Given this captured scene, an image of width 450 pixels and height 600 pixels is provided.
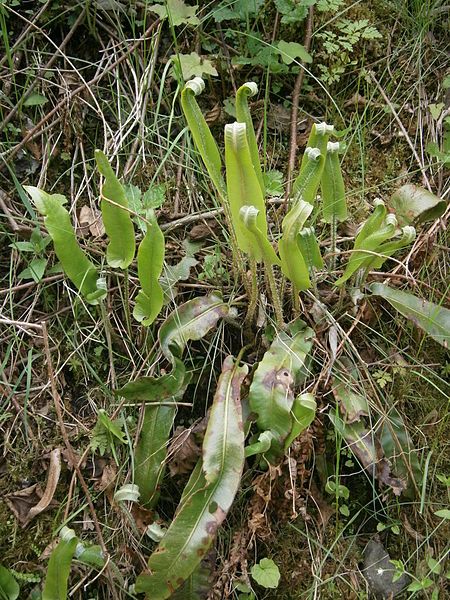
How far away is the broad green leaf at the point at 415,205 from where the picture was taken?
5.57ft

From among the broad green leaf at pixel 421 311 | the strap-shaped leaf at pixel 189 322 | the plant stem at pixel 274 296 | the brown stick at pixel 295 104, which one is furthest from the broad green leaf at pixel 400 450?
the brown stick at pixel 295 104

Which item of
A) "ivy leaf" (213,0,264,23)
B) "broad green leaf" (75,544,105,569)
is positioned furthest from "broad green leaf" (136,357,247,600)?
"ivy leaf" (213,0,264,23)

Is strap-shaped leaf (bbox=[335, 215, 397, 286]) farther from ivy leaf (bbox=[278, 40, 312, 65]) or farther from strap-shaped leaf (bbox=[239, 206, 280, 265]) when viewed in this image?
ivy leaf (bbox=[278, 40, 312, 65])

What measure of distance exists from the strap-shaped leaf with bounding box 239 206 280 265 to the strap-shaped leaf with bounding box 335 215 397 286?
0.66 ft

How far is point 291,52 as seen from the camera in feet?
6.34

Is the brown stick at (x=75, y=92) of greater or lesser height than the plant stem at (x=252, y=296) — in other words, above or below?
above

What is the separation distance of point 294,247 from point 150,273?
12.9 inches

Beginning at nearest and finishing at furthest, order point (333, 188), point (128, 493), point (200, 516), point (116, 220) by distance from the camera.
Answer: point (200, 516) → point (128, 493) → point (116, 220) → point (333, 188)

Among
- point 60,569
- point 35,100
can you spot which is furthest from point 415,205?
point 60,569

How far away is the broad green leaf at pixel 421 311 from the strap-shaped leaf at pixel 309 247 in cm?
19

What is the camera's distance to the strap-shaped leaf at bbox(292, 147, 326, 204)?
147cm

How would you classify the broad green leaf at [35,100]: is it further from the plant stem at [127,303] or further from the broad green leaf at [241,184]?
the broad green leaf at [241,184]

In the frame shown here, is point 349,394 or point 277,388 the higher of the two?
point 277,388

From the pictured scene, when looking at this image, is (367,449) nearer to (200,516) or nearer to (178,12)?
(200,516)
